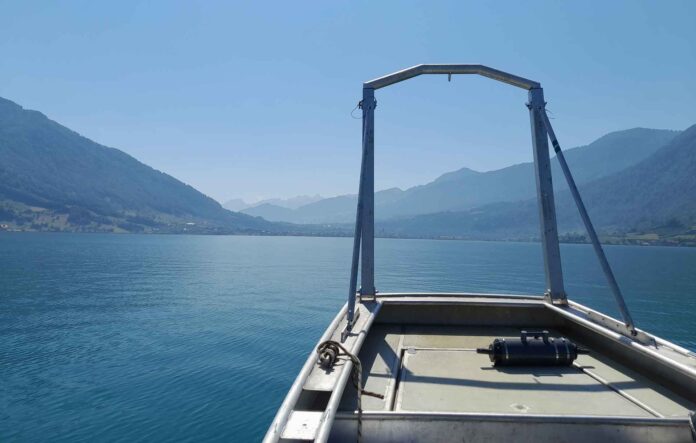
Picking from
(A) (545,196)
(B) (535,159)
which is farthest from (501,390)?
(B) (535,159)

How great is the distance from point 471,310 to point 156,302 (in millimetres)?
40227

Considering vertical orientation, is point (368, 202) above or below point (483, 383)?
above

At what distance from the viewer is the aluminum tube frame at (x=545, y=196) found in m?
10.5

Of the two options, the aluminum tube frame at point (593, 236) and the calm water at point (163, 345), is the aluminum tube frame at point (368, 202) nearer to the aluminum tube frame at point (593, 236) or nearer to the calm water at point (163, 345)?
the aluminum tube frame at point (593, 236)

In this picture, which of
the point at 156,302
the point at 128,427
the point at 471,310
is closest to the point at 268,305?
the point at 156,302

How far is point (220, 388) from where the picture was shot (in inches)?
737

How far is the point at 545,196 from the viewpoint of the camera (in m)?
10.8

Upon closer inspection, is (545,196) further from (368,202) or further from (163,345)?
(163,345)

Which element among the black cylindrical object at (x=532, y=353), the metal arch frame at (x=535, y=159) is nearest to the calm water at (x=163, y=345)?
the metal arch frame at (x=535, y=159)

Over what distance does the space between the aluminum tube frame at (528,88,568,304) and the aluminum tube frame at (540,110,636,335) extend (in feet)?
1.69

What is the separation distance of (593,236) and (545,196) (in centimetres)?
250

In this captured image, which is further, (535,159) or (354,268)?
(535,159)

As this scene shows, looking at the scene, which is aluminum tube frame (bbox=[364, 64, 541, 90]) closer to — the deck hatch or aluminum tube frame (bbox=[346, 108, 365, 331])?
aluminum tube frame (bbox=[346, 108, 365, 331])

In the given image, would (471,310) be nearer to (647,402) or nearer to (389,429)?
(647,402)
